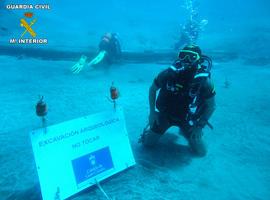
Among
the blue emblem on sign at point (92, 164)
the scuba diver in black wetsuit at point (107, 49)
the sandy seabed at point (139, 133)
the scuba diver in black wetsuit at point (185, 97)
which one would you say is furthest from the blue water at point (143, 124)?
the scuba diver in black wetsuit at point (107, 49)

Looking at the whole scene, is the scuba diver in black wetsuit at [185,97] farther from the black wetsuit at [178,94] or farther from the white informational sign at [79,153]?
the white informational sign at [79,153]

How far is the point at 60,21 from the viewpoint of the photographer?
26.0 meters

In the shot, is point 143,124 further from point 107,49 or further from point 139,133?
point 107,49

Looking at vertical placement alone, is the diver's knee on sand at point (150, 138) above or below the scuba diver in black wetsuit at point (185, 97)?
below

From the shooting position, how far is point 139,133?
5.76m

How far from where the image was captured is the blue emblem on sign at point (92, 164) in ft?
11.9

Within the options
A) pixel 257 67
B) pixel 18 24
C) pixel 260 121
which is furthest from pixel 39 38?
pixel 260 121

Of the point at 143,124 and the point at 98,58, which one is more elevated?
the point at 98,58

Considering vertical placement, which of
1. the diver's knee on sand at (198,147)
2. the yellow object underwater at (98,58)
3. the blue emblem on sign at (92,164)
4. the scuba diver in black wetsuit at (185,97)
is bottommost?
the diver's knee on sand at (198,147)

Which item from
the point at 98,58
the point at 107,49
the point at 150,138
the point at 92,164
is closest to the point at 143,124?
the point at 150,138

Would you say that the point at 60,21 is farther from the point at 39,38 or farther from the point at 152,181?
the point at 152,181

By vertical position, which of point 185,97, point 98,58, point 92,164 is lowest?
point 92,164

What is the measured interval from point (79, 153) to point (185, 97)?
192 cm

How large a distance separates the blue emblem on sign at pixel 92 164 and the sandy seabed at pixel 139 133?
247mm
